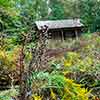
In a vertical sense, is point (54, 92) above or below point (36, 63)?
below

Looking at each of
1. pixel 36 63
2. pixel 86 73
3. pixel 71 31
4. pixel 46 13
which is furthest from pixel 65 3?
pixel 36 63

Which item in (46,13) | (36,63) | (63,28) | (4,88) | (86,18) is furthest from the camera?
(46,13)

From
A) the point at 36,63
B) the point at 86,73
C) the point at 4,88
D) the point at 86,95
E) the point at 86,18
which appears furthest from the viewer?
the point at 86,18

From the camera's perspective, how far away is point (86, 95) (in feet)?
17.8

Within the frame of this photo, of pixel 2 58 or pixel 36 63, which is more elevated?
pixel 36 63

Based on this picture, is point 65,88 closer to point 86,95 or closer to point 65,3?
point 86,95

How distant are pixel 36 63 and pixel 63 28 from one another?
118ft

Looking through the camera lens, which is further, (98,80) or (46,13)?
(46,13)

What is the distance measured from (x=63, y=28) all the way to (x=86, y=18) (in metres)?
5.75

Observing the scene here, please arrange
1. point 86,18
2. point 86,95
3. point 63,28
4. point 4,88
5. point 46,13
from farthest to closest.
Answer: point 46,13
point 86,18
point 63,28
point 4,88
point 86,95

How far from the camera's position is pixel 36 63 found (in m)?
3.36

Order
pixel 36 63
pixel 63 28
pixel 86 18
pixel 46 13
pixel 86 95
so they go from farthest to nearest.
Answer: pixel 46 13, pixel 86 18, pixel 63 28, pixel 86 95, pixel 36 63

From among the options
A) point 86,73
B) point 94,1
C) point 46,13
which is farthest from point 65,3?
→ point 86,73

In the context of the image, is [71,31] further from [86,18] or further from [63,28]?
[86,18]
